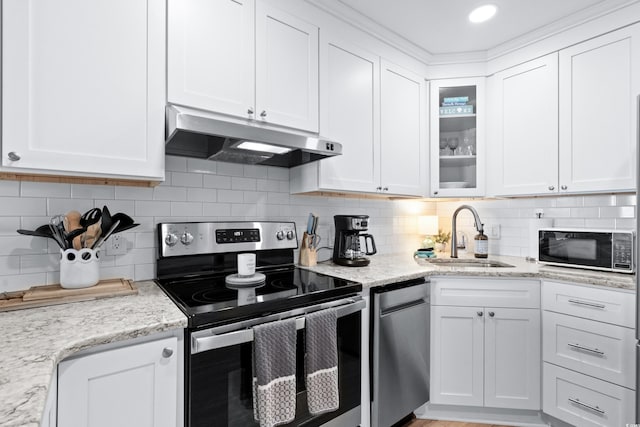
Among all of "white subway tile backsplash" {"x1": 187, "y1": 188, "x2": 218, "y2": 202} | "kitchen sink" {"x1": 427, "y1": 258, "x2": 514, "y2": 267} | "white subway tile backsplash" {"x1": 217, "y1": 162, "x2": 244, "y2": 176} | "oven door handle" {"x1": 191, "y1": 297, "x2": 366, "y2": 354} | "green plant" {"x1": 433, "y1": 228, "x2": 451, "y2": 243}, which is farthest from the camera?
"green plant" {"x1": 433, "y1": 228, "x2": 451, "y2": 243}

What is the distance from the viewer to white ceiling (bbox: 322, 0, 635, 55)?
1.92m

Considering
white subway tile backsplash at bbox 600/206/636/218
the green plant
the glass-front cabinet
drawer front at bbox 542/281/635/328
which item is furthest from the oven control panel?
white subway tile backsplash at bbox 600/206/636/218

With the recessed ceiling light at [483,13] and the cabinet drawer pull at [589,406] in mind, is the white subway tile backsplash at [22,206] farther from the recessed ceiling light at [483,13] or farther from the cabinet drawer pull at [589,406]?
the cabinet drawer pull at [589,406]

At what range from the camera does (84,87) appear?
1206mm

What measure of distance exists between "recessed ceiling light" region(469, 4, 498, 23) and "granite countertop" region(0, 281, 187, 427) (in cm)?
230

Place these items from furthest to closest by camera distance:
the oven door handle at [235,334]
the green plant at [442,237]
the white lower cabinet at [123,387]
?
the green plant at [442,237], the oven door handle at [235,334], the white lower cabinet at [123,387]

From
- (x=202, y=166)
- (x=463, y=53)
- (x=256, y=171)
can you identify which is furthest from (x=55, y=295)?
(x=463, y=53)

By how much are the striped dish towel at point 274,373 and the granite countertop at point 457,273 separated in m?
0.52

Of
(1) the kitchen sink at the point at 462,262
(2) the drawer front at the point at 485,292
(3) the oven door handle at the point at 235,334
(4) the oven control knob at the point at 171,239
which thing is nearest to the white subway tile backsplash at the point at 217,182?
(4) the oven control knob at the point at 171,239

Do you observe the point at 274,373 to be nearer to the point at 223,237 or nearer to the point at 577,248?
the point at 223,237

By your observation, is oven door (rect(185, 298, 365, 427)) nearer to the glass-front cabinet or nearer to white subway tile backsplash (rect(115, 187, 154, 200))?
white subway tile backsplash (rect(115, 187, 154, 200))

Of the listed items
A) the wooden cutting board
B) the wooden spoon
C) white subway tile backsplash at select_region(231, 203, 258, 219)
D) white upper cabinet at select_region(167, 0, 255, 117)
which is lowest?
the wooden cutting board

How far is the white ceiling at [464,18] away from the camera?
6.31 feet

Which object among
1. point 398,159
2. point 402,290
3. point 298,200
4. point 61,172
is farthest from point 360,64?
point 61,172
